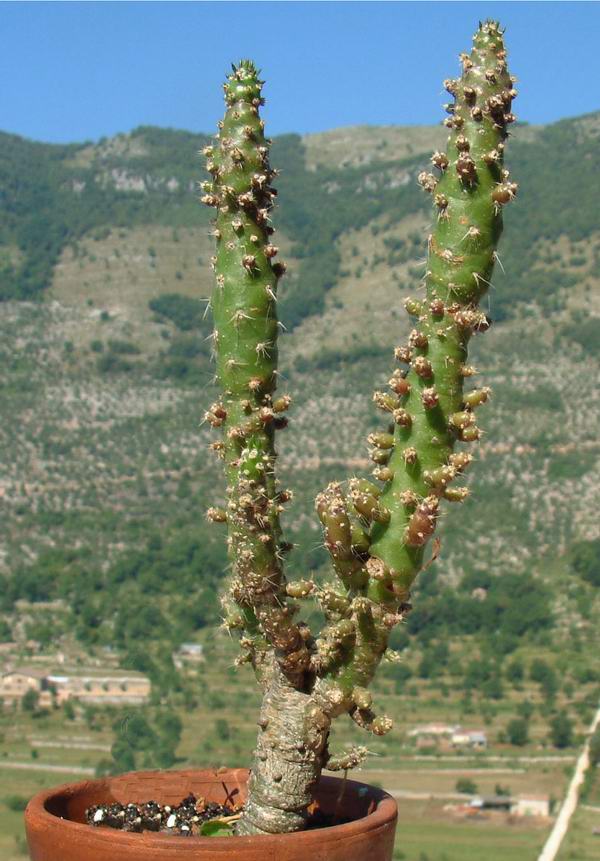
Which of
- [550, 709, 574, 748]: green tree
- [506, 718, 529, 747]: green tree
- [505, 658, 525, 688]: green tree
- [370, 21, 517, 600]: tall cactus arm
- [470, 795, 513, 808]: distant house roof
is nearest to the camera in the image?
[370, 21, 517, 600]: tall cactus arm

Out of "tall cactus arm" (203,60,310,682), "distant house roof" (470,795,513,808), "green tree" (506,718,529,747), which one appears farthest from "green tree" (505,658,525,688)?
"tall cactus arm" (203,60,310,682)

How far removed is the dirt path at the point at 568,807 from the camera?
17.2 m

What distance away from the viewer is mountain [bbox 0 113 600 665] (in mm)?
29203

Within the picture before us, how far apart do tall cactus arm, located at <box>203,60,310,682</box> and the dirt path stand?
14836mm

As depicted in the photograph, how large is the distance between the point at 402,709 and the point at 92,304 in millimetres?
38192

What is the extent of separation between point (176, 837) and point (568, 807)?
701 inches

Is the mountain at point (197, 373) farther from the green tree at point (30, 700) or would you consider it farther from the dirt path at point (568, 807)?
the dirt path at point (568, 807)

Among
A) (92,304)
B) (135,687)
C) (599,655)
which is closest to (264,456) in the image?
(135,687)

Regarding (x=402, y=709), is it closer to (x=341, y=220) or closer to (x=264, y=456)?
(x=264, y=456)

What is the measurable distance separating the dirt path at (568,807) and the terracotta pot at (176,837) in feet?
47.0

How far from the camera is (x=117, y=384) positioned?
1890 inches

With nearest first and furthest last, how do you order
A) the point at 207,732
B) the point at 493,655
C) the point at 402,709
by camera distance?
the point at 207,732 < the point at 402,709 < the point at 493,655

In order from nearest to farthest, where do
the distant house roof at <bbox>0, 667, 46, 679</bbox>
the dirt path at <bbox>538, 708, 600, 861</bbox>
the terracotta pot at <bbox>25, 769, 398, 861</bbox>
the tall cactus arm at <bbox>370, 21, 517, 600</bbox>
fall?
the terracotta pot at <bbox>25, 769, 398, 861</bbox>
the tall cactus arm at <bbox>370, 21, 517, 600</bbox>
the dirt path at <bbox>538, 708, 600, 861</bbox>
the distant house roof at <bbox>0, 667, 46, 679</bbox>

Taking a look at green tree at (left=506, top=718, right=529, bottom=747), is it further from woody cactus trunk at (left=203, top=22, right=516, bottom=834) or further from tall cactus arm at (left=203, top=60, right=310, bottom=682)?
tall cactus arm at (left=203, top=60, right=310, bottom=682)
